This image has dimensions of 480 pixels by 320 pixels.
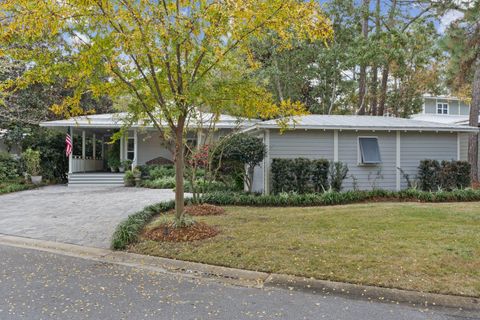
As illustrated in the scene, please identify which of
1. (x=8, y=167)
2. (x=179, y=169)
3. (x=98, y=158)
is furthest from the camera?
(x=98, y=158)

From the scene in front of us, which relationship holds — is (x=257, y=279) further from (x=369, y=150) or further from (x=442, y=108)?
(x=442, y=108)

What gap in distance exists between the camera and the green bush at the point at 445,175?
11820 mm

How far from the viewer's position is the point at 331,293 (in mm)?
4152

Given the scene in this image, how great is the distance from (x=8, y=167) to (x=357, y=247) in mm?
16469

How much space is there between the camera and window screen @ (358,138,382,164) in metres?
12.0

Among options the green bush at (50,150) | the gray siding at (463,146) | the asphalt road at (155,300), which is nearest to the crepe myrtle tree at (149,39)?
the asphalt road at (155,300)

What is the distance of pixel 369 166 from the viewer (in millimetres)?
12203

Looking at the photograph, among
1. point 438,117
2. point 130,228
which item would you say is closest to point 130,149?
point 130,228

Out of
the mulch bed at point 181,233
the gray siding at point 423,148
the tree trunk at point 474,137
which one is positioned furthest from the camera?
the tree trunk at point 474,137

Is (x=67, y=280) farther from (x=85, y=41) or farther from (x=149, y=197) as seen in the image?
(x=149, y=197)

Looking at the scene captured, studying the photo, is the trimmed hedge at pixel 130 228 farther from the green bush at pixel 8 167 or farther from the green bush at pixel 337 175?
the green bush at pixel 8 167

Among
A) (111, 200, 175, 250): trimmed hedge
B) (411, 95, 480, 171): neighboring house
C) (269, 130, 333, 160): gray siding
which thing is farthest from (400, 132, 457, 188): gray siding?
(411, 95, 480, 171): neighboring house

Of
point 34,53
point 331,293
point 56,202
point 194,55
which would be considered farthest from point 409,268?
point 56,202

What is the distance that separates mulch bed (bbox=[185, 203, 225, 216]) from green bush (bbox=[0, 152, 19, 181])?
11360 mm
